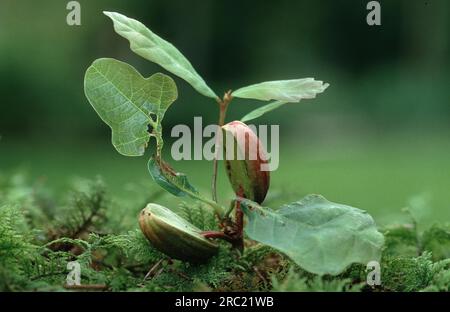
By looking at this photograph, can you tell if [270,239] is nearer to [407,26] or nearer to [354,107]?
[354,107]

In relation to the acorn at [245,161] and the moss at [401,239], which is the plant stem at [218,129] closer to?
the acorn at [245,161]

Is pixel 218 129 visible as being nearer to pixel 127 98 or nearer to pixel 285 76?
pixel 127 98

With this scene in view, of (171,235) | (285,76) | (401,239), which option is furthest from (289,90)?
(285,76)

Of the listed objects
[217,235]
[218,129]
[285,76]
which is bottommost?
[285,76]

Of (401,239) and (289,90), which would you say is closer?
(289,90)

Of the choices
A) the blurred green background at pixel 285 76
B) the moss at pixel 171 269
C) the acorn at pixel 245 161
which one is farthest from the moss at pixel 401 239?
the blurred green background at pixel 285 76

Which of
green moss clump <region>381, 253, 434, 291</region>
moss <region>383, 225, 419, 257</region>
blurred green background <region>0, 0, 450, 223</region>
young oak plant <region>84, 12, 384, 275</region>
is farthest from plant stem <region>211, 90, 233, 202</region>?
blurred green background <region>0, 0, 450, 223</region>

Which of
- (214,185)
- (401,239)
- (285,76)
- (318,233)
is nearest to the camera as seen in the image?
(318,233)

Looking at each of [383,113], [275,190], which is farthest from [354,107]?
Result: [275,190]
